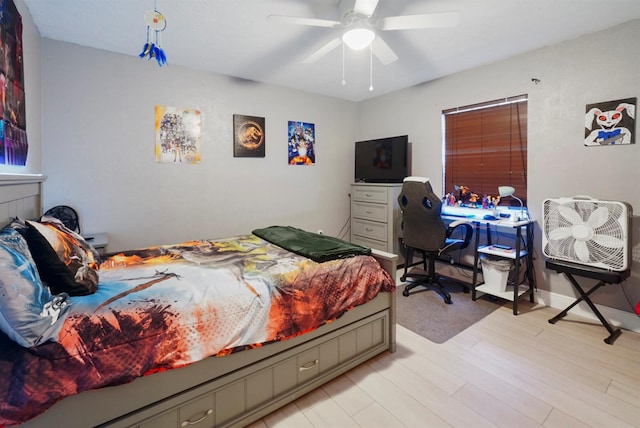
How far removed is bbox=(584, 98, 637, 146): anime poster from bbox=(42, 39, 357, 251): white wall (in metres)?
2.94

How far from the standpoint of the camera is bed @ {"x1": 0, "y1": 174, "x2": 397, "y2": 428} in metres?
1.07

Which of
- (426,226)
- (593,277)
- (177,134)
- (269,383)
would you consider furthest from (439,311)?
(177,134)

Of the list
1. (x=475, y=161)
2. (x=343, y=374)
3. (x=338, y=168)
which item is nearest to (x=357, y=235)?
(x=338, y=168)

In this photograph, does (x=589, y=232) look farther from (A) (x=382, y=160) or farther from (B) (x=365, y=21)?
(A) (x=382, y=160)

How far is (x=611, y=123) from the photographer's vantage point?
2.49m

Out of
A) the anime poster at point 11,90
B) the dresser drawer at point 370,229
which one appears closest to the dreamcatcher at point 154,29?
the anime poster at point 11,90

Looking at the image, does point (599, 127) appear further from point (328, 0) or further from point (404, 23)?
point (328, 0)

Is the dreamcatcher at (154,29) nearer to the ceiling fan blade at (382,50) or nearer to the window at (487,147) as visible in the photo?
the ceiling fan blade at (382,50)

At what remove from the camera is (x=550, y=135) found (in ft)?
9.36

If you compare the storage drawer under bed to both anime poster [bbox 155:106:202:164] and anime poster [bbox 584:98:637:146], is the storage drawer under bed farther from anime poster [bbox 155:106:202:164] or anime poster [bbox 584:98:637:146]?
anime poster [bbox 155:106:202:164]

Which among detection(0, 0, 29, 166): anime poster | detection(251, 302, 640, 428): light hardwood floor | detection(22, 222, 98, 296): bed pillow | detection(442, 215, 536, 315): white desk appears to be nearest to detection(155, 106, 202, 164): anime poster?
detection(0, 0, 29, 166): anime poster

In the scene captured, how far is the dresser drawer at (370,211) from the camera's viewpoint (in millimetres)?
4012

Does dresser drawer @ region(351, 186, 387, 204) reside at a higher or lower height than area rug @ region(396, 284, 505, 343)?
higher

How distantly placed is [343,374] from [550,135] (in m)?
2.83
